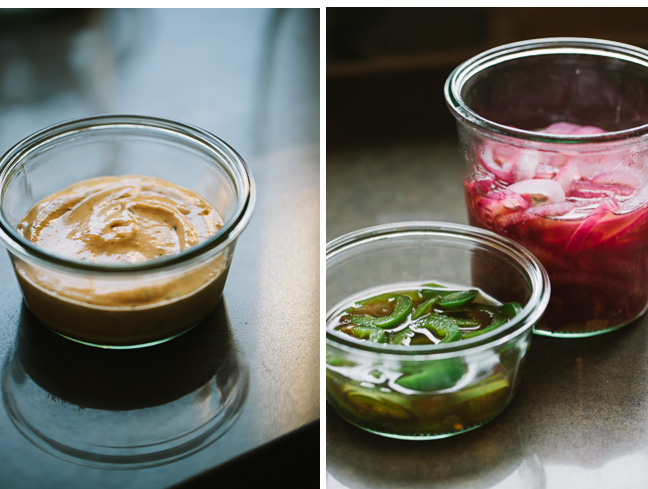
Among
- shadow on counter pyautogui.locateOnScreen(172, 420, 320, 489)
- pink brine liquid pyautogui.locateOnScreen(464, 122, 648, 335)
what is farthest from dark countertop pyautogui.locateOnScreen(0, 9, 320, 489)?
pink brine liquid pyautogui.locateOnScreen(464, 122, 648, 335)

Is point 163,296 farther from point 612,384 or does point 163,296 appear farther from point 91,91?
point 91,91

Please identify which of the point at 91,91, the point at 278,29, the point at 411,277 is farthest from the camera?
the point at 278,29

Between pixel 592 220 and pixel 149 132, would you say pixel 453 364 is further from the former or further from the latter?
pixel 149 132

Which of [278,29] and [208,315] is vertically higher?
[278,29]

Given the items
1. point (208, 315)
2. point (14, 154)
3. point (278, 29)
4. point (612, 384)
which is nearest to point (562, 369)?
point (612, 384)

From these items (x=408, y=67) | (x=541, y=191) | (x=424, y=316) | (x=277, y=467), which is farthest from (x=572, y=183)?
(x=408, y=67)

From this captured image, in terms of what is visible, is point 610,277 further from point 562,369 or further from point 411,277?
point 411,277

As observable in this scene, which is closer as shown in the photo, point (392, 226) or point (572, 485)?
point (572, 485)

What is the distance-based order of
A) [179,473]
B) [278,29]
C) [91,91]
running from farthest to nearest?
1. [278,29]
2. [91,91]
3. [179,473]
